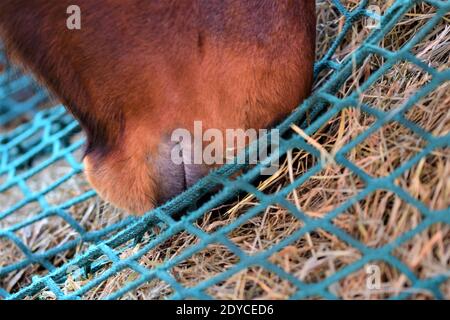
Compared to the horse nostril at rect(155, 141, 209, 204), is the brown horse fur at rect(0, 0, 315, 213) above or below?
above

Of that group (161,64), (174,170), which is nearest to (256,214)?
(174,170)

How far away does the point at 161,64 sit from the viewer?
37.4 inches

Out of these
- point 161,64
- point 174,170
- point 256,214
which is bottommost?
point 256,214

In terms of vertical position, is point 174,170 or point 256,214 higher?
point 174,170

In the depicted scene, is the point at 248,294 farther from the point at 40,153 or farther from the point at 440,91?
the point at 40,153

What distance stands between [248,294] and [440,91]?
458 mm

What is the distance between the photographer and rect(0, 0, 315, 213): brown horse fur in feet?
3.07

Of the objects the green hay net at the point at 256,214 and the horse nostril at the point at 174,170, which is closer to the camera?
the green hay net at the point at 256,214

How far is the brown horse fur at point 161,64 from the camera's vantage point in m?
0.94

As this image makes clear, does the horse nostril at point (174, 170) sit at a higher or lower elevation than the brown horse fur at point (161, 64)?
lower

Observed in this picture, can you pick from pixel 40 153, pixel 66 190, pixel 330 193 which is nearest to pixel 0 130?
pixel 40 153

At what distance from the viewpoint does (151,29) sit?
95 cm

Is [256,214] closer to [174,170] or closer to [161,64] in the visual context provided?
[174,170]
